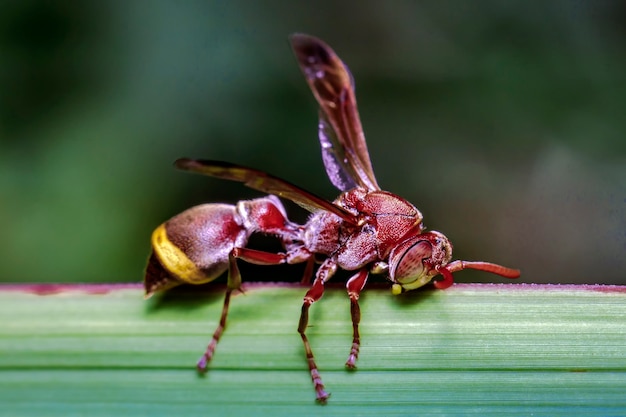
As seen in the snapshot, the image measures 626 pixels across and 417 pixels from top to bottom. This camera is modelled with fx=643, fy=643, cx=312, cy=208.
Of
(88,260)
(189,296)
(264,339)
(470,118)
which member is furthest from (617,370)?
(88,260)

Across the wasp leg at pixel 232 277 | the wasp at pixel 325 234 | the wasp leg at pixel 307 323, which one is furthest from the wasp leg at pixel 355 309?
the wasp leg at pixel 232 277

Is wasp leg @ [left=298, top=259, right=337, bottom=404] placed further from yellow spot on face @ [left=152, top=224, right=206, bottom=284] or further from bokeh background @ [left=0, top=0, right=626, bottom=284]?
bokeh background @ [left=0, top=0, right=626, bottom=284]

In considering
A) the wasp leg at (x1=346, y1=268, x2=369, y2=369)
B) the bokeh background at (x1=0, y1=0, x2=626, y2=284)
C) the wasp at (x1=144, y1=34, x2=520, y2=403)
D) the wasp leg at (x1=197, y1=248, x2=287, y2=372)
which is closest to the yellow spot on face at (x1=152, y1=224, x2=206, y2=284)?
the wasp at (x1=144, y1=34, x2=520, y2=403)

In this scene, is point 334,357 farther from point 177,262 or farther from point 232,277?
point 177,262

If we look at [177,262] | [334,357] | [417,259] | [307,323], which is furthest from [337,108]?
[334,357]

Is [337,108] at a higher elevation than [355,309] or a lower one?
higher
